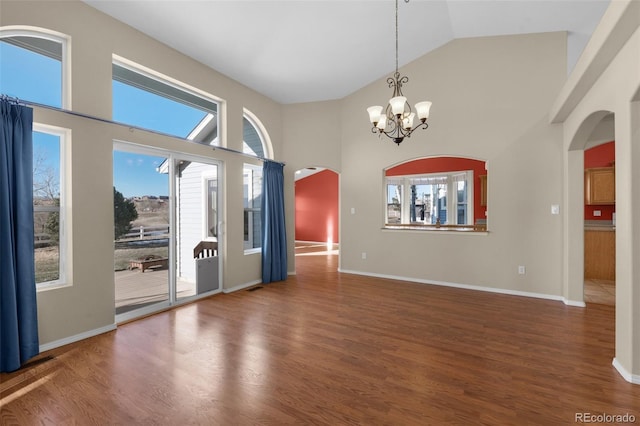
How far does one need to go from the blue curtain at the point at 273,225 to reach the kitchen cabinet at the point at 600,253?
18.7 feet

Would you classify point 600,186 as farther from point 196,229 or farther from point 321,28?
point 196,229

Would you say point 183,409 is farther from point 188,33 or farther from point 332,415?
point 188,33

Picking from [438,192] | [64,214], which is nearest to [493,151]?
[438,192]

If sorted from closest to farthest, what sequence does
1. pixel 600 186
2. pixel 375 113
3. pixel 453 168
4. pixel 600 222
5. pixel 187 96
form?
1. pixel 375 113
2. pixel 187 96
3. pixel 600 186
4. pixel 600 222
5. pixel 453 168

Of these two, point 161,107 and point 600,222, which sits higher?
point 161,107

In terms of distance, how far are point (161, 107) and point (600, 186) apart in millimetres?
7625

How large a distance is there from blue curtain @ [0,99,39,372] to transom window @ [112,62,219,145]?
98 cm

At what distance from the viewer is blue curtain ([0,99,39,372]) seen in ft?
7.63

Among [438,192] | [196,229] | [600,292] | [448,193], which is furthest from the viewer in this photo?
[438,192]

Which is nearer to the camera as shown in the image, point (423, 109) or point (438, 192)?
point (423, 109)

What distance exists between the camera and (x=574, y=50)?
4.34 m

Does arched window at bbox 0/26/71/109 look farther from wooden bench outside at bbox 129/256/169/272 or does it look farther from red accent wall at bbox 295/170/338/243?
red accent wall at bbox 295/170/338/243

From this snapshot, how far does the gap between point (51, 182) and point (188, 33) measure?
2257 mm

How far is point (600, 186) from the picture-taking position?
548cm
